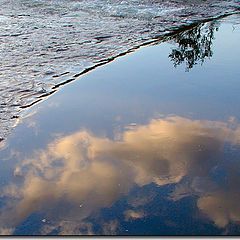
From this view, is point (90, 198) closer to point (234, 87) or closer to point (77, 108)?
point (77, 108)

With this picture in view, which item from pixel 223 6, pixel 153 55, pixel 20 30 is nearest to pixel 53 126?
pixel 153 55

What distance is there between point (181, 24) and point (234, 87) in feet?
15.0

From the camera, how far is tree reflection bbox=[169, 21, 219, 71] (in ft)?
23.6

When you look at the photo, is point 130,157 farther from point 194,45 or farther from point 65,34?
point 65,34

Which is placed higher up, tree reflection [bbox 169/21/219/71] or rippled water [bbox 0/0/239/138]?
rippled water [bbox 0/0/239/138]

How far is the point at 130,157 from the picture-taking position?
4195 millimetres

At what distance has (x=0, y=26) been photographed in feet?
32.1

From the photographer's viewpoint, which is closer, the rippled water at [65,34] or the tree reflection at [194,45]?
the rippled water at [65,34]

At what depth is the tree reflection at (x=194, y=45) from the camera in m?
7.19

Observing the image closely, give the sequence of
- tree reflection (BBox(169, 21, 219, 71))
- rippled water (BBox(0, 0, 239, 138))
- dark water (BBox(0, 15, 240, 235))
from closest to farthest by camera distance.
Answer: dark water (BBox(0, 15, 240, 235)) < rippled water (BBox(0, 0, 239, 138)) < tree reflection (BBox(169, 21, 219, 71))

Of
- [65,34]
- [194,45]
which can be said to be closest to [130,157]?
[194,45]

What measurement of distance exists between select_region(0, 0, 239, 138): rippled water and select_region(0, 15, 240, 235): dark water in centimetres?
49

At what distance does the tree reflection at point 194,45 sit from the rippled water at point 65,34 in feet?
1.87

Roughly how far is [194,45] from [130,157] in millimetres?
4597
